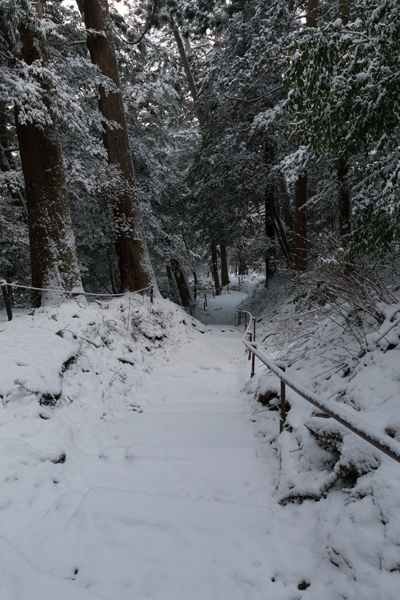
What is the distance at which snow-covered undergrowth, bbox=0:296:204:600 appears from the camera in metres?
2.10

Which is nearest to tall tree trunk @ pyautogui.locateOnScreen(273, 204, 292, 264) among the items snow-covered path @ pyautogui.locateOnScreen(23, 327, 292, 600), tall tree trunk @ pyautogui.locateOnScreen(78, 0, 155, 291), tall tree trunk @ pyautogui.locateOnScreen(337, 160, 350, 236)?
tall tree trunk @ pyautogui.locateOnScreen(337, 160, 350, 236)

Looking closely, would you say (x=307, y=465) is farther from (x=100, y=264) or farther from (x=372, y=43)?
(x=100, y=264)

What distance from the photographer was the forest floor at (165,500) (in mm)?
1729

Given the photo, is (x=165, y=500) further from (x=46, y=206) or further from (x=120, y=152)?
(x=120, y=152)

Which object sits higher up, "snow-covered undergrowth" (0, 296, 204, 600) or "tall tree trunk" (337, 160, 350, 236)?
"tall tree trunk" (337, 160, 350, 236)

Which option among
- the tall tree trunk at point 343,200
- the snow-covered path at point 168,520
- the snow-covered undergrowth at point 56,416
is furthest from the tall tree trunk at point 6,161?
the tall tree trunk at point 343,200

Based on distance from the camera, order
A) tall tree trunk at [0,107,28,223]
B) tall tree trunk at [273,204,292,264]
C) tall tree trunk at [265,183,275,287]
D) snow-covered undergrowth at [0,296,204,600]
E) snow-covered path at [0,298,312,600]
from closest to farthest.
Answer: snow-covered path at [0,298,312,600], snow-covered undergrowth at [0,296,204,600], tall tree trunk at [0,107,28,223], tall tree trunk at [265,183,275,287], tall tree trunk at [273,204,292,264]

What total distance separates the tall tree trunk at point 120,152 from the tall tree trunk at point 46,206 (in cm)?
257

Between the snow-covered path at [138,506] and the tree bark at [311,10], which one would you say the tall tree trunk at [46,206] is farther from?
the tree bark at [311,10]

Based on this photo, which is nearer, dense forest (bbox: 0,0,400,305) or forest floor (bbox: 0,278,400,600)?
forest floor (bbox: 0,278,400,600)

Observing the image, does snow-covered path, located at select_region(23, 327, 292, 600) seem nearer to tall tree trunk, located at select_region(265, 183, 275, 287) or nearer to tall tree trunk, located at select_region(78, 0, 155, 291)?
tall tree trunk, located at select_region(78, 0, 155, 291)

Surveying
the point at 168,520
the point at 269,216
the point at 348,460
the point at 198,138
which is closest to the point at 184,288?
the point at 269,216

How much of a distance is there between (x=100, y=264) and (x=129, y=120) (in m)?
7.00

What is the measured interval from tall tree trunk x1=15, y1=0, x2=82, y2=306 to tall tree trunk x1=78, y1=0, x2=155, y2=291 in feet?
8.42
